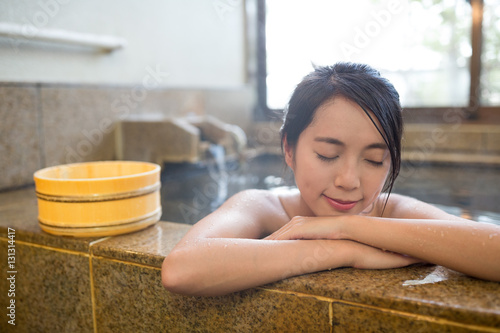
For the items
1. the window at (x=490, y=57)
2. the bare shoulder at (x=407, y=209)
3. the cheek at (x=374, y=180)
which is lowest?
the bare shoulder at (x=407, y=209)

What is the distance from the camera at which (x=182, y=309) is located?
1136 millimetres

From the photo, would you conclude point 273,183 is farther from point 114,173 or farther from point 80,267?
point 80,267

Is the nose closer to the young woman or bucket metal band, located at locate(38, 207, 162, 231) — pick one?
the young woman

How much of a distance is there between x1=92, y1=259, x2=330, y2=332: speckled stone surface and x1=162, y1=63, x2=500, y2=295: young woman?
79 mm

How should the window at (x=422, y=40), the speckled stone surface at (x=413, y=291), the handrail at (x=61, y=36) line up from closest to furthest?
the speckled stone surface at (x=413, y=291) < the handrail at (x=61, y=36) < the window at (x=422, y=40)

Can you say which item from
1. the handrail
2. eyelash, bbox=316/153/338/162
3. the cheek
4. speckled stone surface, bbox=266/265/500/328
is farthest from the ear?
the handrail

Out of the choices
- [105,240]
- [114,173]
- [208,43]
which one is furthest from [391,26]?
[105,240]

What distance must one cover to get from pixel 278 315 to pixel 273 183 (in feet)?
6.67

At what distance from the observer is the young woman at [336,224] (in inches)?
38.5

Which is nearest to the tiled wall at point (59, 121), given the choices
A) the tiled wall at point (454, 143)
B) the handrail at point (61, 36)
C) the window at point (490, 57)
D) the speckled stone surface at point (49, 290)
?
the handrail at point (61, 36)

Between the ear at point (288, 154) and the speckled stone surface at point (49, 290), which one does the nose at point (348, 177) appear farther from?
the speckled stone surface at point (49, 290)

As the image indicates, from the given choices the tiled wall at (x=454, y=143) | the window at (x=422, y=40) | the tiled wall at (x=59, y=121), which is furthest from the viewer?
the window at (x=422, y=40)

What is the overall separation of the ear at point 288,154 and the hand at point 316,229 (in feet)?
0.76

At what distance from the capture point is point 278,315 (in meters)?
1.02
